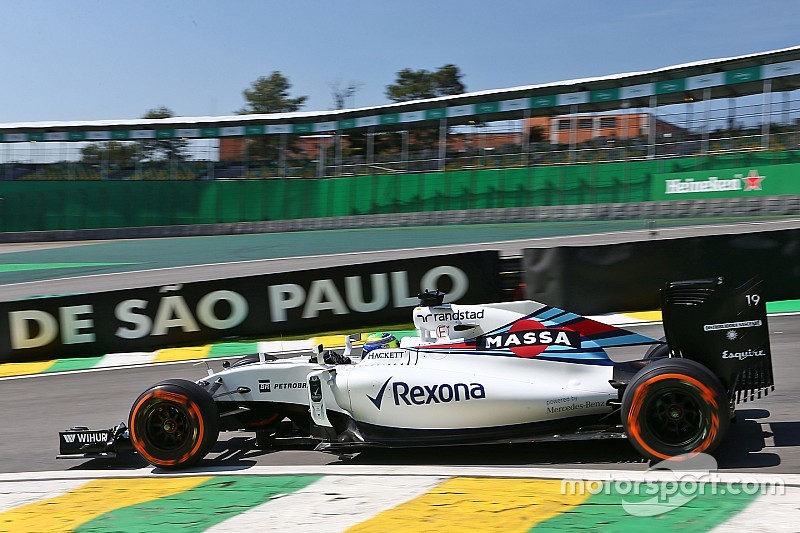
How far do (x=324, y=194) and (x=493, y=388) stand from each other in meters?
33.1

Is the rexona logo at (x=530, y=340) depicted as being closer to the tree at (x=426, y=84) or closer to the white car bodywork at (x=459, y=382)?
the white car bodywork at (x=459, y=382)

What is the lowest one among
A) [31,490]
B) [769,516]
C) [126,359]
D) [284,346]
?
[31,490]

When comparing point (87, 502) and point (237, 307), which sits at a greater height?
point (237, 307)

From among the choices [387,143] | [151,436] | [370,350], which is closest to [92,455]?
[151,436]

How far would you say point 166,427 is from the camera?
6.58m

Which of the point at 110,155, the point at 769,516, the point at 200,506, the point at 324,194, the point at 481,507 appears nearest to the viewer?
the point at 769,516

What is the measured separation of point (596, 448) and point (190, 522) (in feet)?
9.55

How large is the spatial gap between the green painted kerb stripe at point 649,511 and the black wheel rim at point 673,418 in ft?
1.78

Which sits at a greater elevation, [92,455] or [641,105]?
[641,105]

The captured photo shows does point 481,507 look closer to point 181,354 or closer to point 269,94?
point 181,354

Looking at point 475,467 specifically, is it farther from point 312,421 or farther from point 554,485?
point 312,421

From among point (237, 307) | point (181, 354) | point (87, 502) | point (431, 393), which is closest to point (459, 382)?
point (431, 393)

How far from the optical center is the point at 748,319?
5.71 m

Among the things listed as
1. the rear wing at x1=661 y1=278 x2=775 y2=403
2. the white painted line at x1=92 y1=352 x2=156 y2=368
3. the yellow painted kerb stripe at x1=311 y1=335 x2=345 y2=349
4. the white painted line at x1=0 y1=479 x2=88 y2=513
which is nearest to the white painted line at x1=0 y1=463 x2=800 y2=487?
the white painted line at x1=0 y1=479 x2=88 y2=513
